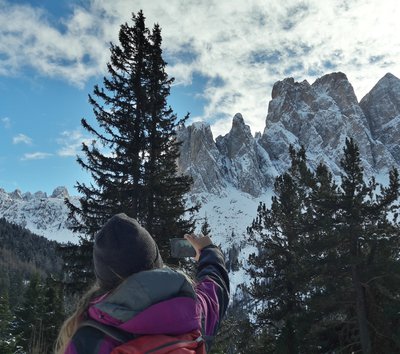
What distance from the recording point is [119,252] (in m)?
1.67

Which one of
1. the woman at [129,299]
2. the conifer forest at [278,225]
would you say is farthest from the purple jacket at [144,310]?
the conifer forest at [278,225]

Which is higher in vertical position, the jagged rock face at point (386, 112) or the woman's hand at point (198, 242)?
the jagged rock face at point (386, 112)

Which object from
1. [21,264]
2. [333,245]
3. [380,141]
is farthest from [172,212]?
[380,141]

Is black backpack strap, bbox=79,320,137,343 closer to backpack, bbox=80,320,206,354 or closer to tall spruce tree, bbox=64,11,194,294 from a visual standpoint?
backpack, bbox=80,320,206,354

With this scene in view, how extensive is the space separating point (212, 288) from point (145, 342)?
800 millimetres

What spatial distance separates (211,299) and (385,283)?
1317cm

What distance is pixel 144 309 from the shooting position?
4.79 feet

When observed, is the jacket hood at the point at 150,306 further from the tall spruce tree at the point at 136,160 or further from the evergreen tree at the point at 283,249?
the evergreen tree at the point at 283,249

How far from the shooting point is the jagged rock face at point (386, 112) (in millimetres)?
186375

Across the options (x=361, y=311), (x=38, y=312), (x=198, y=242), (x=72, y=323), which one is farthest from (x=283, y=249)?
(x=38, y=312)

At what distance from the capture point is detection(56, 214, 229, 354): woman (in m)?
1.41

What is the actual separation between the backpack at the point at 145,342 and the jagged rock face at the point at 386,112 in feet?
660

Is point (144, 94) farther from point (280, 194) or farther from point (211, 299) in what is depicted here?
point (211, 299)

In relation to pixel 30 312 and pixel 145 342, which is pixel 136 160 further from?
pixel 30 312
